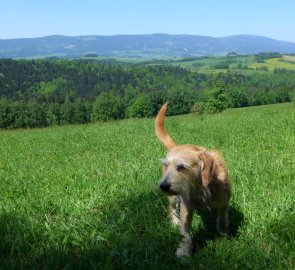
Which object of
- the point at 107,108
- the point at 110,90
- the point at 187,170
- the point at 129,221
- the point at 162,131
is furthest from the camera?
the point at 110,90

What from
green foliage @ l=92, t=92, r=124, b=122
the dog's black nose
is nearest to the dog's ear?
the dog's black nose

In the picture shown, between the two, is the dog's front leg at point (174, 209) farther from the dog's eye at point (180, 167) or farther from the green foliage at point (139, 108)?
the green foliage at point (139, 108)

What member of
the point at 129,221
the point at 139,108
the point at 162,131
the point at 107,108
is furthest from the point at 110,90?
the point at 129,221

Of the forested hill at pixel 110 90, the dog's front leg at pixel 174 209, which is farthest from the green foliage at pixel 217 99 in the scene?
the dog's front leg at pixel 174 209

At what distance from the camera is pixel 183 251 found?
430 centimetres

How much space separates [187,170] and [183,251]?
0.85 metres

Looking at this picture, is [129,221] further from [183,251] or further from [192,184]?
[192,184]

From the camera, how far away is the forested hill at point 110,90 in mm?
89688

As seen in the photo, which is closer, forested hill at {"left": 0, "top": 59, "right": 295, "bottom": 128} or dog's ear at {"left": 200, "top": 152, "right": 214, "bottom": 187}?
dog's ear at {"left": 200, "top": 152, "right": 214, "bottom": 187}

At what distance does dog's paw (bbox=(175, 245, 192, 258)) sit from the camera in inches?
168

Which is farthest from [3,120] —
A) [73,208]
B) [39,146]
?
[73,208]

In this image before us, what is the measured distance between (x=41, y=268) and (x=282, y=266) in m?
2.30

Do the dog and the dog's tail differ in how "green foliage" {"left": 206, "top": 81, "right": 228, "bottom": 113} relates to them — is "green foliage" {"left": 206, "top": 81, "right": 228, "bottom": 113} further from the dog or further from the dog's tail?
the dog

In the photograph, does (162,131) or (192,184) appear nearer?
(192,184)
